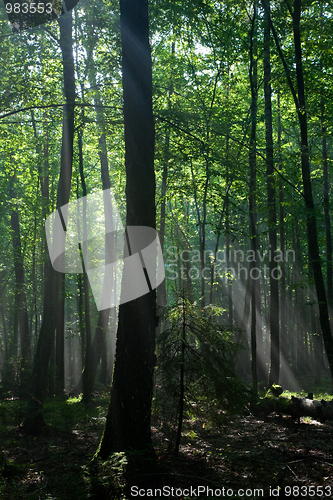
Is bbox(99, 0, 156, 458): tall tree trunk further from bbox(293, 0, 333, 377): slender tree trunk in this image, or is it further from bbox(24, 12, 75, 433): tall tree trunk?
bbox(293, 0, 333, 377): slender tree trunk

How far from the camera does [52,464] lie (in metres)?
6.11

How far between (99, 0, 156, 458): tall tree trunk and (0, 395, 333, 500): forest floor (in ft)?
1.63

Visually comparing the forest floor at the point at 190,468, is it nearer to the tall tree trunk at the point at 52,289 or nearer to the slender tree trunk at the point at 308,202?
the tall tree trunk at the point at 52,289

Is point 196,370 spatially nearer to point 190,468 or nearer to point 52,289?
point 190,468

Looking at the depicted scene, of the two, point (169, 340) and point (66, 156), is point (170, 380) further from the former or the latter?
point (66, 156)

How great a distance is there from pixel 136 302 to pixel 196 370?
148cm

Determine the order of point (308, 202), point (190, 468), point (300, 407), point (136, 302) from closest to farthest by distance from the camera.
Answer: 1. point (190, 468)
2. point (136, 302)
3. point (308, 202)
4. point (300, 407)

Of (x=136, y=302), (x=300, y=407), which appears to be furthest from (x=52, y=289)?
(x=300, y=407)

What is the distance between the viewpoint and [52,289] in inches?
385

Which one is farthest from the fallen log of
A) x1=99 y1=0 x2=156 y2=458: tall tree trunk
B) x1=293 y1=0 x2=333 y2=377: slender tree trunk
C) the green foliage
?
x1=99 y1=0 x2=156 y2=458: tall tree trunk

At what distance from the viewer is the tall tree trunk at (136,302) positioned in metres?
5.30

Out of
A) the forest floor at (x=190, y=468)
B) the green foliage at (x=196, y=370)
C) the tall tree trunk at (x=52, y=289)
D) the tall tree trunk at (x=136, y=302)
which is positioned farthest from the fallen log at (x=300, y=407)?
the tall tree trunk at (x=52, y=289)

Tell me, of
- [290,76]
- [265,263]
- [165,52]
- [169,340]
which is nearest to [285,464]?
[169,340]

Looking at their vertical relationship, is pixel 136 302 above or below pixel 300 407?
above
